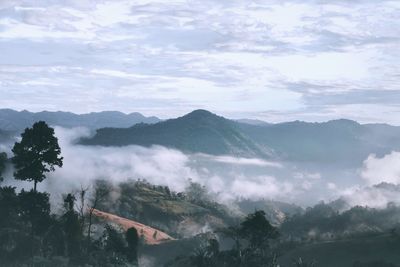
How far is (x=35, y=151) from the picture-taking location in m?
129

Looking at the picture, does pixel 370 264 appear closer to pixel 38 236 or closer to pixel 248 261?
pixel 248 261

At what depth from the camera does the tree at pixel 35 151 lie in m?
128

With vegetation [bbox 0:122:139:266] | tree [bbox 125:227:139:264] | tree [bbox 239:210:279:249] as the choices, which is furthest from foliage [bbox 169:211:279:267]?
tree [bbox 125:227:139:264]

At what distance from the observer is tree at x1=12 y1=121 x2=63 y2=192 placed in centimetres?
12838

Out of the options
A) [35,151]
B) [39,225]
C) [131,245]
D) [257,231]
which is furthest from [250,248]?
[35,151]

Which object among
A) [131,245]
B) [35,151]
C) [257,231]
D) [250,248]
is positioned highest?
[35,151]

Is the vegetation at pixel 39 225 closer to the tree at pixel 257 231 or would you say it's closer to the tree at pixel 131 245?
the tree at pixel 131 245

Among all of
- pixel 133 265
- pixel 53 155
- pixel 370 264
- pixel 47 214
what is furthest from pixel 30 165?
pixel 370 264

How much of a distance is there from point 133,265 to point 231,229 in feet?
80.9

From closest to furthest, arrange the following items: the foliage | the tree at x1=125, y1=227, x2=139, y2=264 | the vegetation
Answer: the vegetation, the foliage, the tree at x1=125, y1=227, x2=139, y2=264

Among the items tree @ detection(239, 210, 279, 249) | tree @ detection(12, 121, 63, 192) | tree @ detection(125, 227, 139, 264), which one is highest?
tree @ detection(12, 121, 63, 192)

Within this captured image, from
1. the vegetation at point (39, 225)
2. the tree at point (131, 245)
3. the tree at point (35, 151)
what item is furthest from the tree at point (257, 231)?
the tree at point (35, 151)

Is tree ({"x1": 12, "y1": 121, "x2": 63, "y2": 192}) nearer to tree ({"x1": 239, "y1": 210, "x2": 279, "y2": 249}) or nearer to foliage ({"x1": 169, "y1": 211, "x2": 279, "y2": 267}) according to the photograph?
foliage ({"x1": 169, "y1": 211, "x2": 279, "y2": 267})

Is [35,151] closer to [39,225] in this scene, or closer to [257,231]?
[39,225]
